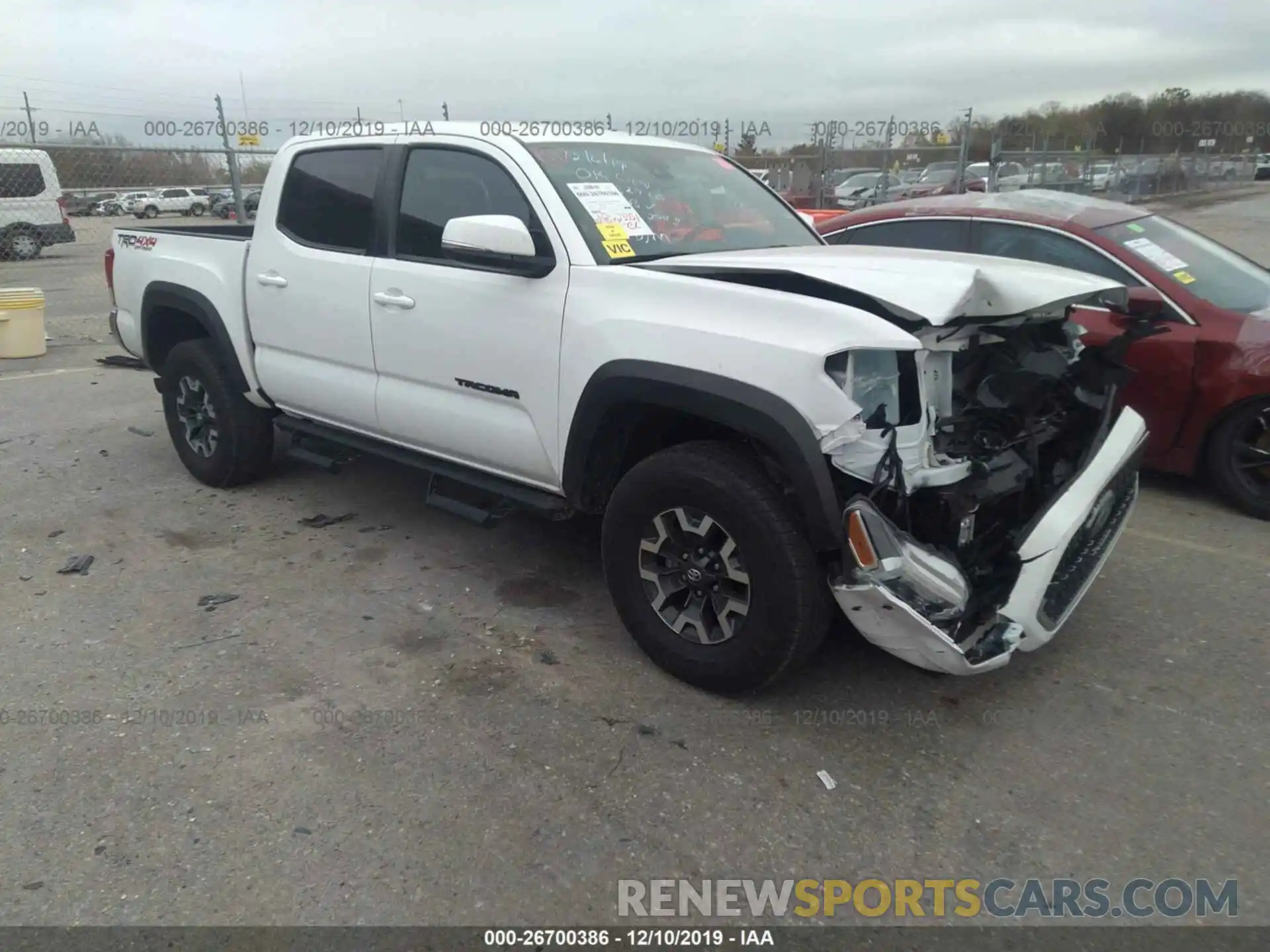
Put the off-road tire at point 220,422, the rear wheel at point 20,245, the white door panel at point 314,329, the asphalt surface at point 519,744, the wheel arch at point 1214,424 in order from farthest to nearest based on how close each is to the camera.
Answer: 1. the rear wheel at point 20,245
2. the off-road tire at point 220,422
3. the wheel arch at point 1214,424
4. the white door panel at point 314,329
5. the asphalt surface at point 519,744

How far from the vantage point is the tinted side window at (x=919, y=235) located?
568 centimetres

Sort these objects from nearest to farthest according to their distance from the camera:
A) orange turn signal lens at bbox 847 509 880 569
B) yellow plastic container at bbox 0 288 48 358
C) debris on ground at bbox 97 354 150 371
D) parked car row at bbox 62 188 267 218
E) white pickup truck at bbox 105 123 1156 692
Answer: orange turn signal lens at bbox 847 509 880 569
white pickup truck at bbox 105 123 1156 692
debris on ground at bbox 97 354 150 371
yellow plastic container at bbox 0 288 48 358
parked car row at bbox 62 188 267 218

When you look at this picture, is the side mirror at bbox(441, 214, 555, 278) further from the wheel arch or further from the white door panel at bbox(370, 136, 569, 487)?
the wheel arch

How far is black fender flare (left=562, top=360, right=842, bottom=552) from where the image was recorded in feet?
9.06

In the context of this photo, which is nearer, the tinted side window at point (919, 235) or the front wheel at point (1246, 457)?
the front wheel at point (1246, 457)

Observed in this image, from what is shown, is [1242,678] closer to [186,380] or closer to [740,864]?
[740,864]

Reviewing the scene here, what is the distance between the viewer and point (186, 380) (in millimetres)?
5352

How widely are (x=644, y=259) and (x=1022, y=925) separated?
2513 mm

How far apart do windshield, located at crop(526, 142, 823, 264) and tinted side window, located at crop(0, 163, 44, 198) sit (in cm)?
1786

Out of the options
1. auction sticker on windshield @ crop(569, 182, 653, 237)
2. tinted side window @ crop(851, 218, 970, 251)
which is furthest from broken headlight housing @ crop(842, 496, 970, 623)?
tinted side window @ crop(851, 218, 970, 251)

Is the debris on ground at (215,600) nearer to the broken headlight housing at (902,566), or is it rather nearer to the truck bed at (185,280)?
Answer: the truck bed at (185,280)

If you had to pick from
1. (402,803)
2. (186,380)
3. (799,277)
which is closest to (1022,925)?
(402,803)

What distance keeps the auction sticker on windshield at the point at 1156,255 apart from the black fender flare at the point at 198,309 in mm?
4958

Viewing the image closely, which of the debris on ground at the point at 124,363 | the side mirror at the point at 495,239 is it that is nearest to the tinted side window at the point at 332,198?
the side mirror at the point at 495,239
